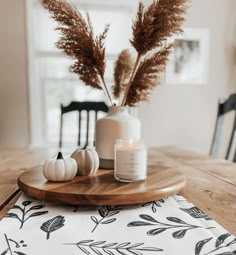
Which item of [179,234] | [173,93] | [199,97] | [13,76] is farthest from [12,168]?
[199,97]

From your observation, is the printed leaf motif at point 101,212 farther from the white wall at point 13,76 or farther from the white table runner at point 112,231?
the white wall at point 13,76

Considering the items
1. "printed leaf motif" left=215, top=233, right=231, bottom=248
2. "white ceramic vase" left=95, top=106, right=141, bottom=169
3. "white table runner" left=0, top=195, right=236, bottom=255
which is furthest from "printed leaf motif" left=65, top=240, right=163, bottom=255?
"white ceramic vase" left=95, top=106, right=141, bottom=169

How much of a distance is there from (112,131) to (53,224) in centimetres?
41

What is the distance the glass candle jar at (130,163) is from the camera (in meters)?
0.74

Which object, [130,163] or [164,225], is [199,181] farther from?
[164,225]

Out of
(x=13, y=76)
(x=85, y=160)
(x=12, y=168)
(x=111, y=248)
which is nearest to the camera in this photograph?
(x=111, y=248)

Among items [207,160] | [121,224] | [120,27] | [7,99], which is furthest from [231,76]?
[121,224]

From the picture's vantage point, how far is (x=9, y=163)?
1.27 m

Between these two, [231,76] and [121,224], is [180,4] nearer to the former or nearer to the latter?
[121,224]

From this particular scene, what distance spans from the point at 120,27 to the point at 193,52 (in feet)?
2.70

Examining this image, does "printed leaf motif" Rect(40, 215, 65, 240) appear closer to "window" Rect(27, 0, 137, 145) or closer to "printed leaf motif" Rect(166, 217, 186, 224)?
"printed leaf motif" Rect(166, 217, 186, 224)

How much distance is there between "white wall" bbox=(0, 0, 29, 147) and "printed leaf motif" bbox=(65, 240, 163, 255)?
2502 millimetres

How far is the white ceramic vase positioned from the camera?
0.89 metres

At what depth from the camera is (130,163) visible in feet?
2.43
